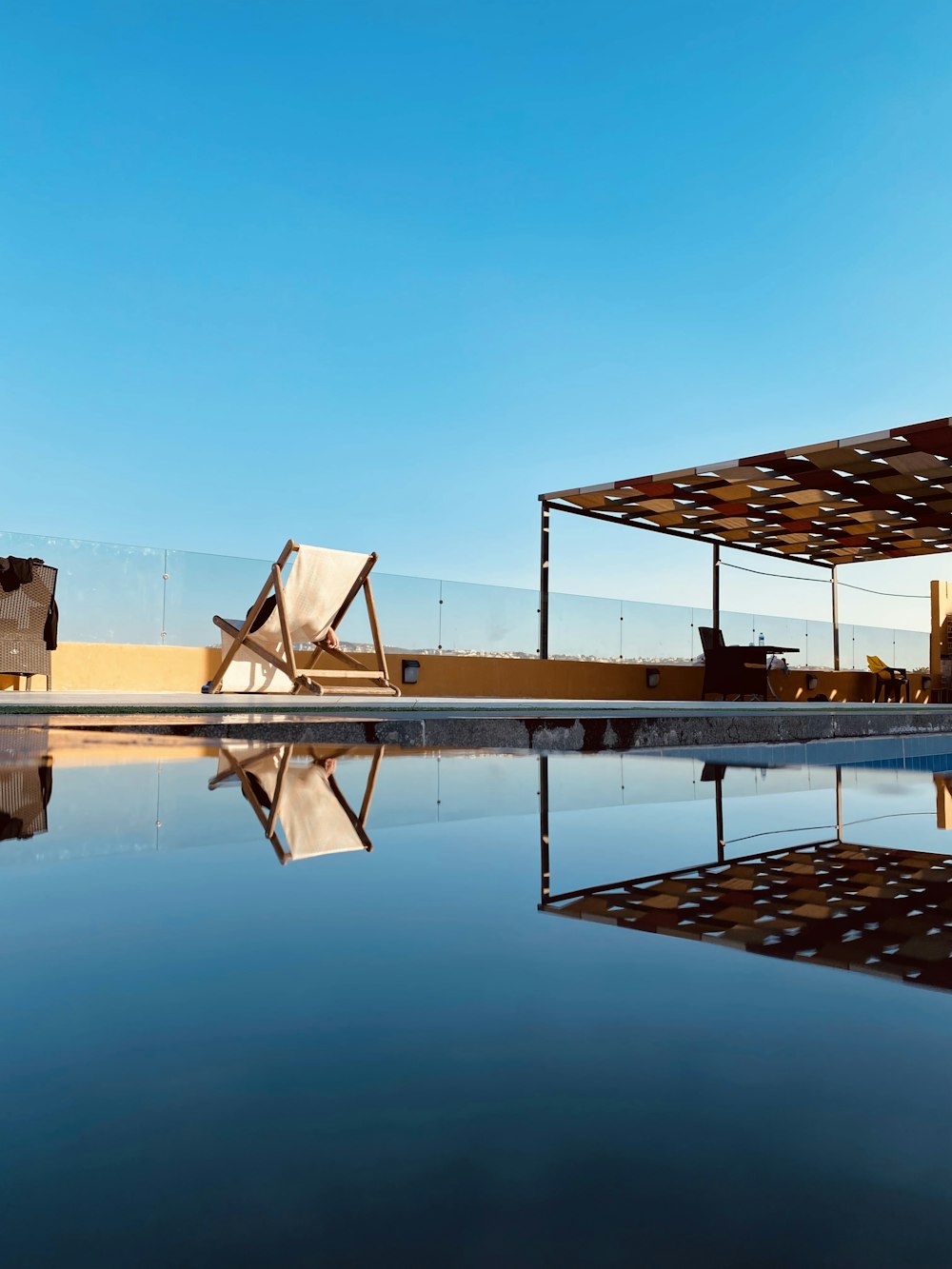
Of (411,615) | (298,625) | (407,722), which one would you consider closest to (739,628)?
(411,615)

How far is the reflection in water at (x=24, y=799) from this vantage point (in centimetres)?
142

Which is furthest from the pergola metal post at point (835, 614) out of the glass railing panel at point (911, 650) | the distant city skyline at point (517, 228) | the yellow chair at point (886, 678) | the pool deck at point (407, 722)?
the pool deck at point (407, 722)

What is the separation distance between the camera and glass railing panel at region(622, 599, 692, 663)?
11766 mm

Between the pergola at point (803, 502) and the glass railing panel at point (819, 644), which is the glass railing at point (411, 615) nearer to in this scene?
the glass railing panel at point (819, 644)

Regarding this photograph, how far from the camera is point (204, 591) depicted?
27.2ft

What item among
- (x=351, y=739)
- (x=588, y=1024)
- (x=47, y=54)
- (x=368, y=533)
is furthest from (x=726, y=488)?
(x=368, y=533)

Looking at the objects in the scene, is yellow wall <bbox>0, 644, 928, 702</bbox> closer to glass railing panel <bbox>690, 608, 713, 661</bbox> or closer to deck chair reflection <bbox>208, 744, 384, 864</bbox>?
glass railing panel <bbox>690, 608, 713, 661</bbox>

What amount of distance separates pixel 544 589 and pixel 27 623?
613 centimetres

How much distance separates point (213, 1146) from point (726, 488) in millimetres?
9683

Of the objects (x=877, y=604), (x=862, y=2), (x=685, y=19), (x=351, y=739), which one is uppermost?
(x=685, y=19)

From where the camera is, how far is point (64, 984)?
671mm

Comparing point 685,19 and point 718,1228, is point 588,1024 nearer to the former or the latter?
point 718,1228

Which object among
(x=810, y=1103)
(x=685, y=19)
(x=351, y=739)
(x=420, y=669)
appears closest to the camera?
(x=810, y=1103)

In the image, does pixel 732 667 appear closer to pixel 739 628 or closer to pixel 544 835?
pixel 739 628
